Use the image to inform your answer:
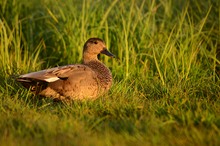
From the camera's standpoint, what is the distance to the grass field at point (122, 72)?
401 centimetres

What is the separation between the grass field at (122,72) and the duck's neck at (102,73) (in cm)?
15

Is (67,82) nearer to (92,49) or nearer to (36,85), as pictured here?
(36,85)

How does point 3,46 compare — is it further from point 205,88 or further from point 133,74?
point 205,88

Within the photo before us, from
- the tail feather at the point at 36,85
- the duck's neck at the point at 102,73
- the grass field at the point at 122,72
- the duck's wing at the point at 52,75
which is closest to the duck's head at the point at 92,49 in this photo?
the duck's neck at the point at 102,73

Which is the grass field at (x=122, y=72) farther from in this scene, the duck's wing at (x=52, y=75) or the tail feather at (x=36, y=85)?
the duck's wing at (x=52, y=75)

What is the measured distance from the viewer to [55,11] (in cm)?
795

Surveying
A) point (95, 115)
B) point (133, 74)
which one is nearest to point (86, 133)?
point (95, 115)

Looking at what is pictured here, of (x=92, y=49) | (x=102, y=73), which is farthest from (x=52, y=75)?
(x=92, y=49)

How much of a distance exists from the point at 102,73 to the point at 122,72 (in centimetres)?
89

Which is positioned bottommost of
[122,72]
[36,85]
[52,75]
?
[122,72]

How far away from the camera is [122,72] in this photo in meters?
6.68

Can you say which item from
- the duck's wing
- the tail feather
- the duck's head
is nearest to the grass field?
the tail feather

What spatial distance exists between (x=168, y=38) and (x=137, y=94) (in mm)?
1452

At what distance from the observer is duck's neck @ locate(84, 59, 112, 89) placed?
18.6ft
